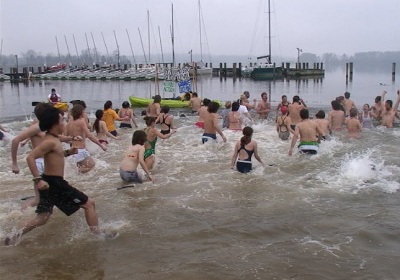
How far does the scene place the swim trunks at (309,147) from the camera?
10.1 m

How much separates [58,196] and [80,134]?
3.75 metres

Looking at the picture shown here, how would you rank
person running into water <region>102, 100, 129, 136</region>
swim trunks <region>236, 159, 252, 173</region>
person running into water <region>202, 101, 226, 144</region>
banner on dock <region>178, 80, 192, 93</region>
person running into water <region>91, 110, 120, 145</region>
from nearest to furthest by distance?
swim trunks <region>236, 159, 252, 173</region> → person running into water <region>91, 110, 120, 145</region> → person running into water <region>202, 101, 226, 144</region> → person running into water <region>102, 100, 129, 136</region> → banner on dock <region>178, 80, 192, 93</region>

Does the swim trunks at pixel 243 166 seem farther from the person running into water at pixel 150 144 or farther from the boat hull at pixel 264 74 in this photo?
the boat hull at pixel 264 74

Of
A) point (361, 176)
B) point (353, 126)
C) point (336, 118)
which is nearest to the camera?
point (361, 176)

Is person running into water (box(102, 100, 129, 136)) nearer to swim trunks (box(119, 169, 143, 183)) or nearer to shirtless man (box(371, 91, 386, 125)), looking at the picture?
swim trunks (box(119, 169, 143, 183))

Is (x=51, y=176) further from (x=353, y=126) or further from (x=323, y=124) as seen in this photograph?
(x=353, y=126)

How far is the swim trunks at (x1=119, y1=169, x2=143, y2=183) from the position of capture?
8010 mm

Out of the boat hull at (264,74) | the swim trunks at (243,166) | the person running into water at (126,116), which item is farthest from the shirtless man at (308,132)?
the boat hull at (264,74)

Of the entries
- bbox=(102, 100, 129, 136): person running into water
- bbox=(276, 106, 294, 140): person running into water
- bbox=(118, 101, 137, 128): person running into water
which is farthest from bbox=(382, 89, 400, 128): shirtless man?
bbox=(102, 100, 129, 136): person running into water

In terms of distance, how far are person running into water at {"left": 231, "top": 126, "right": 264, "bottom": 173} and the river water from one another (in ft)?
0.72

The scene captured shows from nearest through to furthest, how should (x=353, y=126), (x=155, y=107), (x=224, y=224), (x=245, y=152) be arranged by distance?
1. (x=224, y=224)
2. (x=245, y=152)
3. (x=353, y=126)
4. (x=155, y=107)

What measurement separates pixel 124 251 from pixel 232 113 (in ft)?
27.1

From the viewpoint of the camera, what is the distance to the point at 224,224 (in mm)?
6293

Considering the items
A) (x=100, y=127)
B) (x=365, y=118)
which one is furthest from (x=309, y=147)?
(x=365, y=118)
